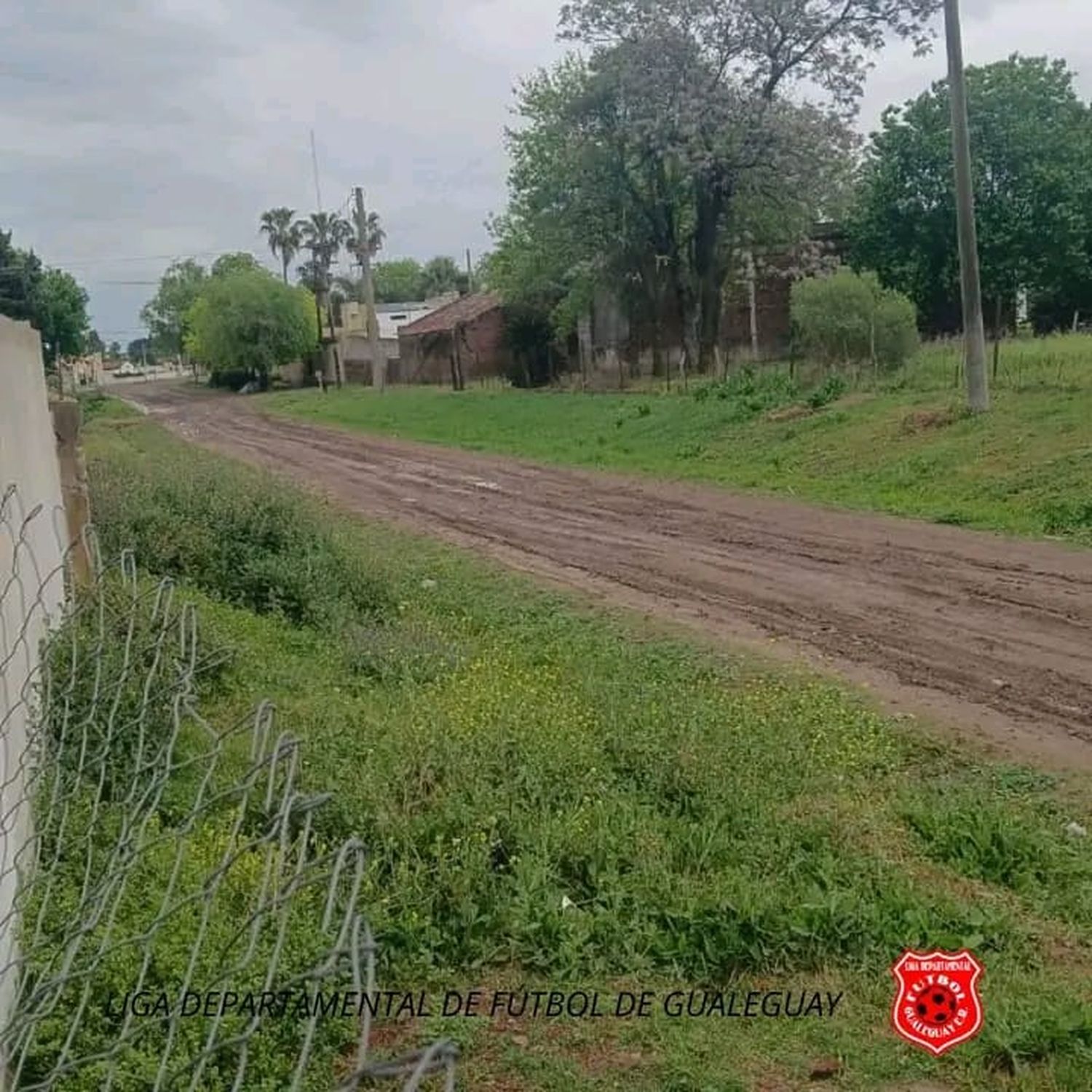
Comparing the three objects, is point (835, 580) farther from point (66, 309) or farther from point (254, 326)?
point (254, 326)

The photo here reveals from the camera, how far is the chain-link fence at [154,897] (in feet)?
9.26

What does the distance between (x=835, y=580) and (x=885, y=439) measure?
267 inches

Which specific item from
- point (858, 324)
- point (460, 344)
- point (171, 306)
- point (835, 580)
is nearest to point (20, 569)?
point (835, 580)

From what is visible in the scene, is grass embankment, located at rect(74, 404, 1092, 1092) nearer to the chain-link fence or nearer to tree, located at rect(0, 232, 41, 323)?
the chain-link fence

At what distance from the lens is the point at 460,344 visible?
138 ft

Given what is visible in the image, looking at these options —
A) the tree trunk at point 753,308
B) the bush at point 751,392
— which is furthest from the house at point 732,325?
the bush at point 751,392

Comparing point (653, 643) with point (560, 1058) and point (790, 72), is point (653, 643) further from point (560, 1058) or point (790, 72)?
point (790, 72)

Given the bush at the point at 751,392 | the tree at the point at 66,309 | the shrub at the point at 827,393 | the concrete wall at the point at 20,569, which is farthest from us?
the tree at the point at 66,309

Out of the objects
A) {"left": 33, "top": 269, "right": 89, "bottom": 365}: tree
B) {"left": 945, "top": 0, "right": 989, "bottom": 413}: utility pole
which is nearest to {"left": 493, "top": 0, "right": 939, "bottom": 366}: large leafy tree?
{"left": 945, "top": 0, "right": 989, "bottom": 413}: utility pole

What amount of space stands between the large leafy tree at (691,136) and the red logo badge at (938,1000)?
2377 centimetres

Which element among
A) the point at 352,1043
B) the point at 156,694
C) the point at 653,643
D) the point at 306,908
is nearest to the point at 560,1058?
the point at 352,1043

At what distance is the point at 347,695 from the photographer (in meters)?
5.93

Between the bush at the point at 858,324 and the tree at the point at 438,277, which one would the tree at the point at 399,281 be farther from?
the bush at the point at 858,324

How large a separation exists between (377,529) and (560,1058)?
10.2m
